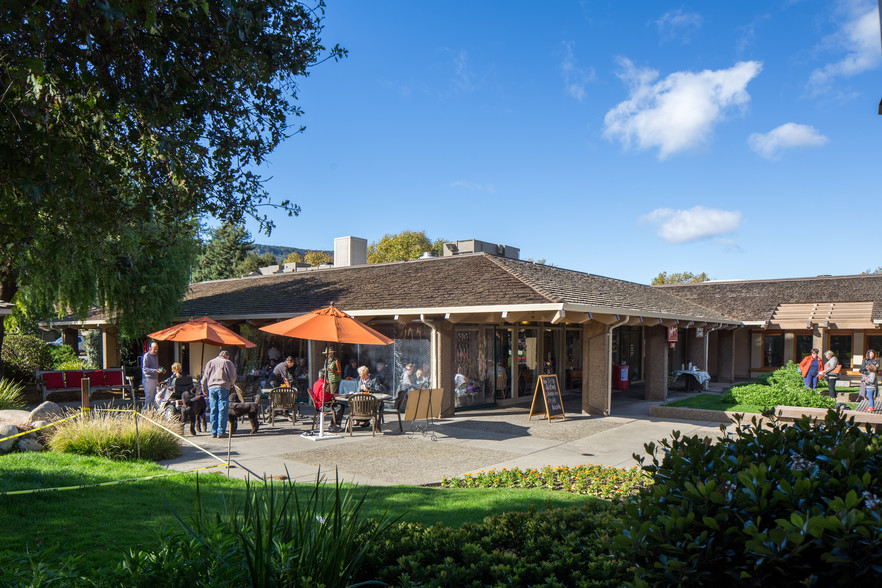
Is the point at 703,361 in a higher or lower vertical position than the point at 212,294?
lower

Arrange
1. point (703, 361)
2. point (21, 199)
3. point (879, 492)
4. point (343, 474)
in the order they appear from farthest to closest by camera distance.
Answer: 1. point (703, 361)
2. point (343, 474)
3. point (21, 199)
4. point (879, 492)

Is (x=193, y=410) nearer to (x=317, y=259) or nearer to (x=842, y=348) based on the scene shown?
(x=842, y=348)

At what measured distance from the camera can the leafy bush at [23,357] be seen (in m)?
20.1

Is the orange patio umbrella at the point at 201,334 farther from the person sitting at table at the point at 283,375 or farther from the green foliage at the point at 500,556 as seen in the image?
the green foliage at the point at 500,556

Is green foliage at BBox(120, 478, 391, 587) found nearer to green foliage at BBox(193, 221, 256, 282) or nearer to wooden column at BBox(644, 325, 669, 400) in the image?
wooden column at BBox(644, 325, 669, 400)

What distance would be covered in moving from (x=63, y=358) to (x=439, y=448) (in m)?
19.7

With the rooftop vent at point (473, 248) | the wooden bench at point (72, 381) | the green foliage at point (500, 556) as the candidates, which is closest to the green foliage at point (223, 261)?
the wooden bench at point (72, 381)

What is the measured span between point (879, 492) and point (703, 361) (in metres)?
23.4

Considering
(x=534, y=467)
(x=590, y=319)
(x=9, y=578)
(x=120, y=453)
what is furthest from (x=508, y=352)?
(x=9, y=578)

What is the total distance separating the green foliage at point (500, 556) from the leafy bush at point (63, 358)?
76.6 ft

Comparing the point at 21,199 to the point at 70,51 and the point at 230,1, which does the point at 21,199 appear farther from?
the point at 230,1

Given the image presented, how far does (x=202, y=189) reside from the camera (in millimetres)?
7141

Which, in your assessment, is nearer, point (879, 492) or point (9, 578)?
point (879, 492)

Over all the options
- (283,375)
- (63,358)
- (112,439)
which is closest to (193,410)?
(283,375)
